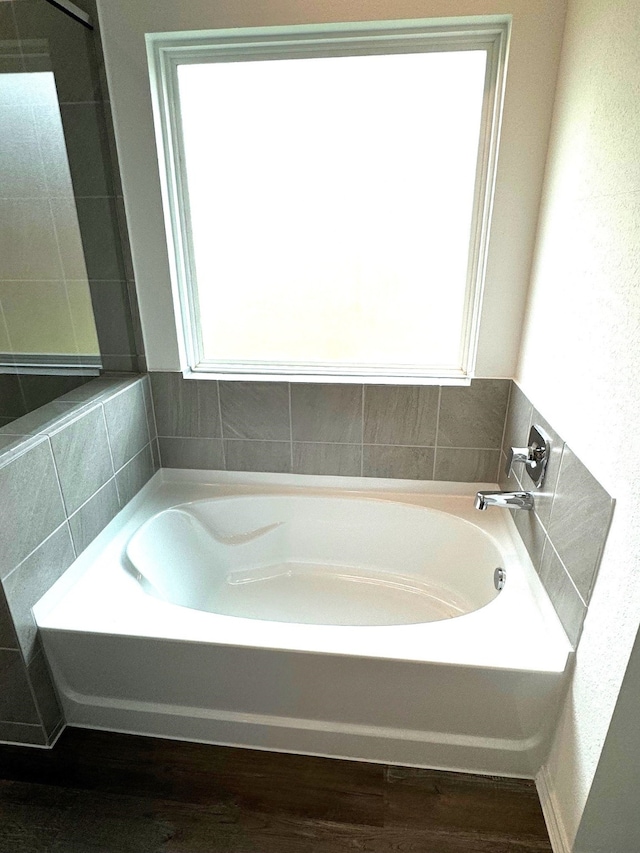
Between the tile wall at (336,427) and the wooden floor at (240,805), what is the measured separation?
3.29 feet

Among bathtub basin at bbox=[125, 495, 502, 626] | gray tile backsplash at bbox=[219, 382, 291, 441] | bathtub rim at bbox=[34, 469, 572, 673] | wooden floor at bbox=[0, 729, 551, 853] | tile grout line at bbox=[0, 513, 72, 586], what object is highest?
gray tile backsplash at bbox=[219, 382, 291, 441]

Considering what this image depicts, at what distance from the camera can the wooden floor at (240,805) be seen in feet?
4.13

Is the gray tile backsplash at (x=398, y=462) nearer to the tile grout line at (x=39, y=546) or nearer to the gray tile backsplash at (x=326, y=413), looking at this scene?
the gray tile backsplash at (x=326, y=413)

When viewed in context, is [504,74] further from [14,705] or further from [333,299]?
[14,705]

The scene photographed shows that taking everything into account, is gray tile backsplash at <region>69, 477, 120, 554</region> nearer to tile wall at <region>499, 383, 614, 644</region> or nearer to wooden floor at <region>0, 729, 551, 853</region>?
wooden floor at <region>0, 729, 551, 853</region>

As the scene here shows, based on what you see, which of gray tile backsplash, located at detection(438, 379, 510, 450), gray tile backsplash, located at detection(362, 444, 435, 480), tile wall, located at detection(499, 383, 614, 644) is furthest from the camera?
gray tile backsplash, located at detection(362, 444, 435, 480)

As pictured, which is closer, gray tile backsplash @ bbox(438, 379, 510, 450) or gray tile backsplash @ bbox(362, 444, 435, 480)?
gray tile backsplash @ bbox(438, 379, 510, 450)

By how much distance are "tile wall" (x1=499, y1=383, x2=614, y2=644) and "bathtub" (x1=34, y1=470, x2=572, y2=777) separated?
0.08 metres

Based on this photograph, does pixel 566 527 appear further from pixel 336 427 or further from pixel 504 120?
pixel 504 120

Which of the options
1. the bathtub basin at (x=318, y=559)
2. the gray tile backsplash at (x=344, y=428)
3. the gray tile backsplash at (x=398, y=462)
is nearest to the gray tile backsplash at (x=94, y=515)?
the bathtub basin at (x=318, y=559)

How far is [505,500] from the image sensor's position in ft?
5.04

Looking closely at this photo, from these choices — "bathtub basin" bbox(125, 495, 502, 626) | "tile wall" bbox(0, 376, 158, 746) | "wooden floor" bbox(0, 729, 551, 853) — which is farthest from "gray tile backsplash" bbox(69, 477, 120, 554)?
"wooden floor" bbox(0, 729, 551, 853)

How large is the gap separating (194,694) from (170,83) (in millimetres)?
1974

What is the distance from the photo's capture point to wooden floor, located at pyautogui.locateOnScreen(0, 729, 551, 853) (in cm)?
126
